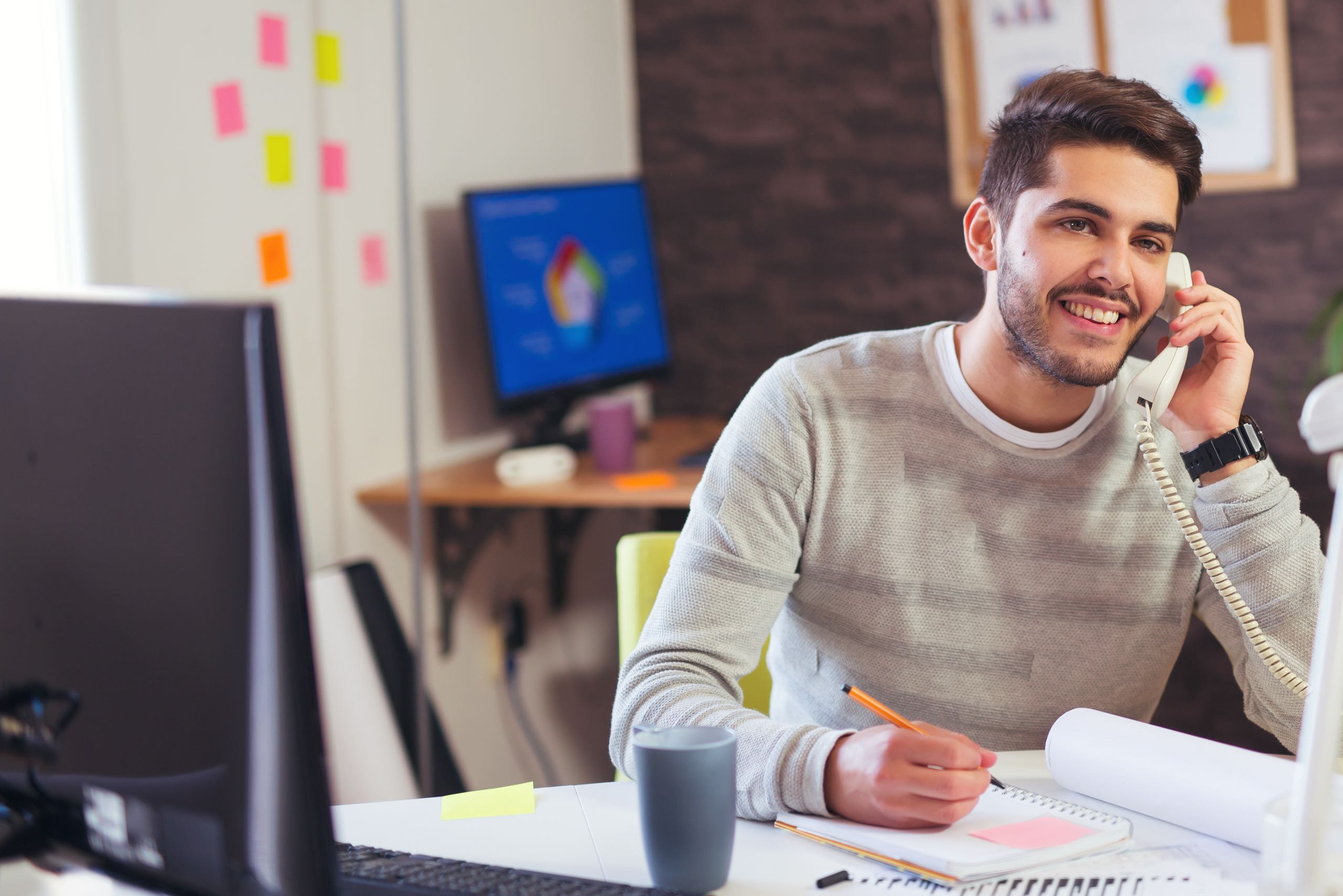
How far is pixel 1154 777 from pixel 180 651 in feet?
2.32

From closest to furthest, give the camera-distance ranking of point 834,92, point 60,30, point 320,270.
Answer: point 60,30 → point 320,270 → point 834,92

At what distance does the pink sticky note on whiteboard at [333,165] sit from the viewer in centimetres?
220

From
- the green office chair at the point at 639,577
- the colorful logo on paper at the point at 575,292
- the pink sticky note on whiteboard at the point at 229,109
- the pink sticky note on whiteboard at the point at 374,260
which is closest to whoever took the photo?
the green office chair at the point at 639,577

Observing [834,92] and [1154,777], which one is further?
[834,92]

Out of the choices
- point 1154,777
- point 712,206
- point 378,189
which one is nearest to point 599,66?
point 712,206

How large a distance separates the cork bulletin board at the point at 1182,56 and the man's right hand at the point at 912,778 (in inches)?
73.7

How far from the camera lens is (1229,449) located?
127 cm

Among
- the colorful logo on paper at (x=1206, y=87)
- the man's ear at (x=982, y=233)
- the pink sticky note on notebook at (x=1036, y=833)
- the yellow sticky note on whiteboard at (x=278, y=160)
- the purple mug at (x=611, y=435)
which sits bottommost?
the pink sticky note on notebook at (x=1036, y=833)

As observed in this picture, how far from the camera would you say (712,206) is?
10.3 feet

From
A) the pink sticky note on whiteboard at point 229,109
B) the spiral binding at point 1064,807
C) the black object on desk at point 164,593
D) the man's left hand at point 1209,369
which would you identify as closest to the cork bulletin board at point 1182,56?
the man's left hand at point 1209,369

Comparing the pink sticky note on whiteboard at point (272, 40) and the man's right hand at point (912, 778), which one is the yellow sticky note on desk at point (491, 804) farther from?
the pink sticky note on whiteboard at point (272, 40)

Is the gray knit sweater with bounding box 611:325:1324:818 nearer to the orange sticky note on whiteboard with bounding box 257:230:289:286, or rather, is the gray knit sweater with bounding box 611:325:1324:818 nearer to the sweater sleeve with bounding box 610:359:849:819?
the sweater sleeve with bounding box 610:359:849:819

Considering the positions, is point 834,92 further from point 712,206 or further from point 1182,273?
point 1182,273

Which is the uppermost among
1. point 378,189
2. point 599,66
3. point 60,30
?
point 599,66
